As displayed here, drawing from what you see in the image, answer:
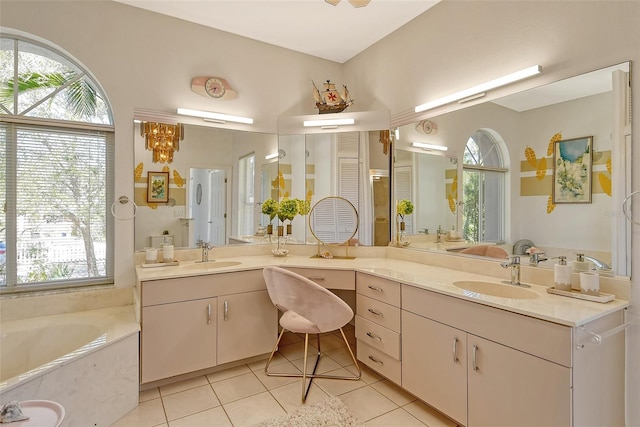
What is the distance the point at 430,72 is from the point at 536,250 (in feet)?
5.22

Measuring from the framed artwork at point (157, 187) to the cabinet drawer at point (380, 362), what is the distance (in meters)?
2.00

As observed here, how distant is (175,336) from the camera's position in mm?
2160

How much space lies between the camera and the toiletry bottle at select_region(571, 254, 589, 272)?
1.66m

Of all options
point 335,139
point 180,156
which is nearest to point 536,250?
point 335,139

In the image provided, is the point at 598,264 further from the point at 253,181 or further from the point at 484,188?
the point at 253,181

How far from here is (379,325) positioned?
2.19 meters

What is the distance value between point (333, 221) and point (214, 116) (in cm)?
146

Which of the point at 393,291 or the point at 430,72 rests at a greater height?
the point at 430,72

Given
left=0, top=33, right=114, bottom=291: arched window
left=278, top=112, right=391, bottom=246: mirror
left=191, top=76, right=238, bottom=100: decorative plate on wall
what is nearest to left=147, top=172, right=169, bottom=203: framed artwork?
left=0, top=33, right=114, bottom=291: arched window

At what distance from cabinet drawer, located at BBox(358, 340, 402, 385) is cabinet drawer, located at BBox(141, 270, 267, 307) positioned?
36.3 inches

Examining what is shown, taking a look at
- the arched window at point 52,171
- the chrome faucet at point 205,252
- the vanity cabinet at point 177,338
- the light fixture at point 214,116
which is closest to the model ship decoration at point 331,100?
the light fixture at point 214,116

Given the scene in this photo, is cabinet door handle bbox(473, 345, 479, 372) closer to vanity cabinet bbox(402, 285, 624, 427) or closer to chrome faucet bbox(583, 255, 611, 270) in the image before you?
vanity cabinet bbox(402, 285, 624, 427)

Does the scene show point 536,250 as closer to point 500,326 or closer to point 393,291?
point 500,326

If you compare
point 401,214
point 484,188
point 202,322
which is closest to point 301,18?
point 401,214
